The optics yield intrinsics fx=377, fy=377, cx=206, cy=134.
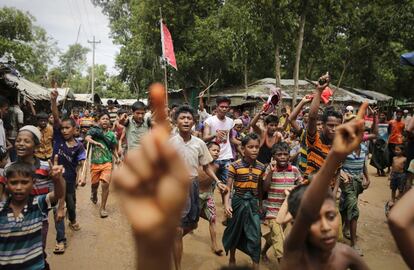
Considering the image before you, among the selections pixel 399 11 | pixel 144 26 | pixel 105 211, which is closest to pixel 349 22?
pixel 399 11

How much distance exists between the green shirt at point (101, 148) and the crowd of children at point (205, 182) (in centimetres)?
2

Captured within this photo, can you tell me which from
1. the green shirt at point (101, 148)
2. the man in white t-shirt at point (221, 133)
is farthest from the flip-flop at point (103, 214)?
the man in white t-shirt at point (221, 133)

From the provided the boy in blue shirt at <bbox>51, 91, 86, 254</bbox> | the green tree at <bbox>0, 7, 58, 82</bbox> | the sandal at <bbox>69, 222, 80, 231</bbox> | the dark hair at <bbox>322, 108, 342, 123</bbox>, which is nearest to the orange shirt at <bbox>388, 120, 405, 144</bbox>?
the dark hair at <bbox>322, 108, 342, 123</bbox>

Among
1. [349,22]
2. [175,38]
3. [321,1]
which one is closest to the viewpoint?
A: [321,1]

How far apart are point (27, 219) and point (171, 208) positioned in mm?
2393

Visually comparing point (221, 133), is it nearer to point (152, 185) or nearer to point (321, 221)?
point (321, 221)

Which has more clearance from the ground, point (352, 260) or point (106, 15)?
point (106, 15)

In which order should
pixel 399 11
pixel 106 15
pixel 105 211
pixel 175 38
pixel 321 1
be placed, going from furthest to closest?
pixel 106 15 → pixel 175 38 → pixel 399 11 → pixel 321 1 → pixel 105 211

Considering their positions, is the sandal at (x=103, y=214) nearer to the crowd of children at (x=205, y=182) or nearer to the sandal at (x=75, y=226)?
the crowd of children at (x=205, y=182)

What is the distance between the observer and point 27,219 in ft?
8.89

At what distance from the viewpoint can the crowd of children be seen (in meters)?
0.71

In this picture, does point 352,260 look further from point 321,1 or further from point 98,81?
point 98,81

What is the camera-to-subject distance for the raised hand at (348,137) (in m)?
1.45

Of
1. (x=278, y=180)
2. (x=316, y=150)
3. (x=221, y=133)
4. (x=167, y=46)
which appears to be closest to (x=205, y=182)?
(x=278, y=180)
